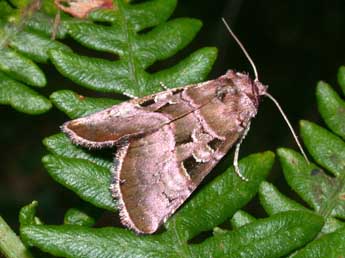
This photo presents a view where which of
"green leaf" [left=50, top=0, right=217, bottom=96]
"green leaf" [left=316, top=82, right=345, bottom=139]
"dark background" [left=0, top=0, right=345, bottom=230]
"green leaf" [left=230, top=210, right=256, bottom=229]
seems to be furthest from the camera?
"dark background" [left=0, top=0, right=345, bottom=230]

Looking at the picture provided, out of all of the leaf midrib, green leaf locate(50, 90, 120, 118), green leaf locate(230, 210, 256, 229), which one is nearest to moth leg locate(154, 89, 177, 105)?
green leaf locate(50, 90, 120, 118)

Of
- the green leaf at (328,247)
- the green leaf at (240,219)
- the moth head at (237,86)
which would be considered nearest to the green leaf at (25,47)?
the moth head at (237,86)

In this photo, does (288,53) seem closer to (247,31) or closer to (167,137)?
(247,31)

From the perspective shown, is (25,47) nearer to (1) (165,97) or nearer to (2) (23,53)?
(2) (23,53)

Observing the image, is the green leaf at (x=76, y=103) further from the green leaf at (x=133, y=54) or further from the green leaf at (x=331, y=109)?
the green leaf at (x=331, y=109)

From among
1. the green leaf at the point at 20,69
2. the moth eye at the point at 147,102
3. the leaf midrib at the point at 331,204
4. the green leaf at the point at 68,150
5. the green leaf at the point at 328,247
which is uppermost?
the green leaf at the point at 20,69

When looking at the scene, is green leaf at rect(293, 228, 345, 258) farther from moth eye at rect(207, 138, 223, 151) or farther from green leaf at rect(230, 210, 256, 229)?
moth eye at rect(207, 138, 223, 151)
